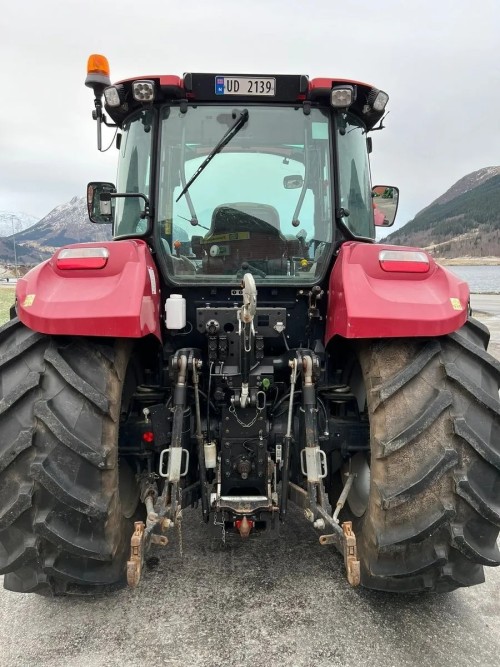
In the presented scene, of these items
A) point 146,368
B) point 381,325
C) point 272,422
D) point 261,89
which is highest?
point 261,89

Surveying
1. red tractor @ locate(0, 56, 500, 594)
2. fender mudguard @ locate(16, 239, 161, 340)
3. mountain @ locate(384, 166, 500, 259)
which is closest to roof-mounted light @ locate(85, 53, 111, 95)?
red tractor @ locate(0, 56, 500, 594)

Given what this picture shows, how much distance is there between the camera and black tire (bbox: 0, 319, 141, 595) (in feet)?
7.28

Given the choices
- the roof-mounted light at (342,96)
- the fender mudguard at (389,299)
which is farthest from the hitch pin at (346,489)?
the roof-mounted light at (342,96)

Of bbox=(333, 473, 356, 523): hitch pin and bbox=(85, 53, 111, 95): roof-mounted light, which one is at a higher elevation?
bbox=(85, 53, 111, 95): roof-mounted light

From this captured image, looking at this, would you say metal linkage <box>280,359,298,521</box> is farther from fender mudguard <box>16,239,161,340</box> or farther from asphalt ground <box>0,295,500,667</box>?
fender mudguard <box>16,239,161,340</box>

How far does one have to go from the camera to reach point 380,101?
3.08 meters

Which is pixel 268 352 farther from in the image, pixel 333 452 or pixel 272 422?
pixel 333 452

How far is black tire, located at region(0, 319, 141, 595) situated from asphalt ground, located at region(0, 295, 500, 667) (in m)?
0.24

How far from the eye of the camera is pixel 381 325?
2402mm

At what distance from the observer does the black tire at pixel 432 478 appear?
2264mm

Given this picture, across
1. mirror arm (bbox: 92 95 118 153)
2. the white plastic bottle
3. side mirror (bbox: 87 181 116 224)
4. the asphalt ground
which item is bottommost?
the asphalt ground

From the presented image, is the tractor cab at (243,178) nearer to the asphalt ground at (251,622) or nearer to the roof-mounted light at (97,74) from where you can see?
the roof-mounted light at (97,74)

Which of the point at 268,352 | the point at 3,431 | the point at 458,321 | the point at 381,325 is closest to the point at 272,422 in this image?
the point at 268,352

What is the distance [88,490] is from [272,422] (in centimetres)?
109
